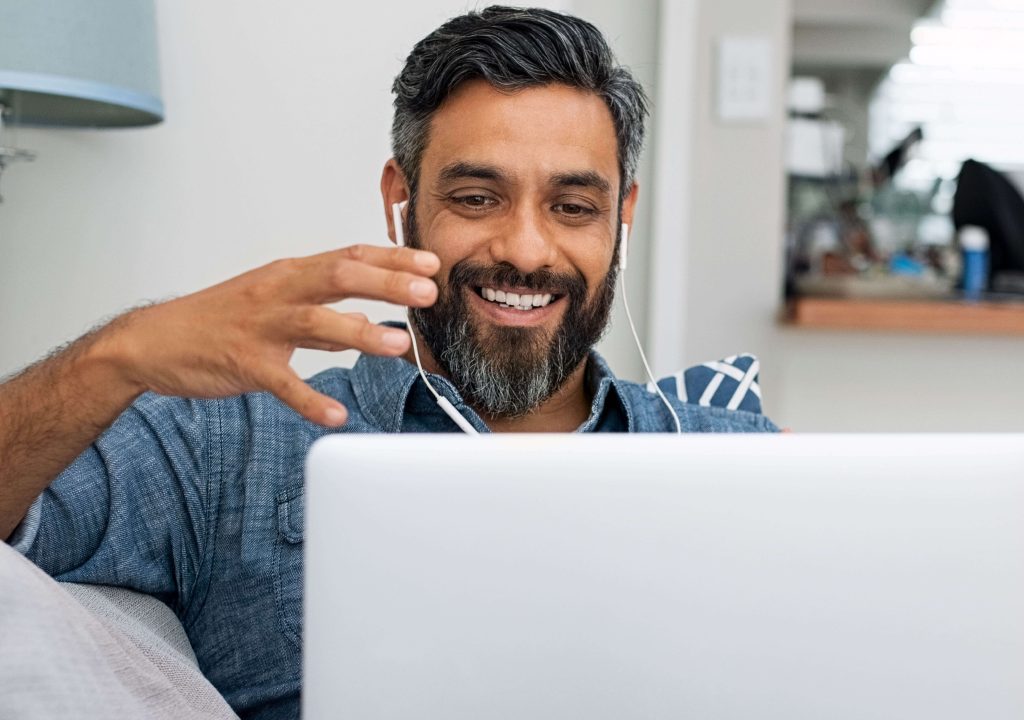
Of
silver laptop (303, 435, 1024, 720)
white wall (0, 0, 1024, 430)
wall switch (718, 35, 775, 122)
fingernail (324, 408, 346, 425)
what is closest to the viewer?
silver laptop (303, 435, 1024, 720)

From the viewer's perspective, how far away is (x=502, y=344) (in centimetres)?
134

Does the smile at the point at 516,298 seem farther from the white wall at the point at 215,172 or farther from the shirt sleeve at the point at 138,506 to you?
the white wall at the point at 215,172

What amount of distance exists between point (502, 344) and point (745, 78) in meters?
1.11

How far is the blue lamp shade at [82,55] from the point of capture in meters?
1.42

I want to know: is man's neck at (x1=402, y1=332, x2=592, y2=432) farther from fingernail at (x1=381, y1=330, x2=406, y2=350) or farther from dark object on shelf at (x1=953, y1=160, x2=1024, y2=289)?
dark object on shelf at (x1=953, y1=160, x2=1024, y2=289)

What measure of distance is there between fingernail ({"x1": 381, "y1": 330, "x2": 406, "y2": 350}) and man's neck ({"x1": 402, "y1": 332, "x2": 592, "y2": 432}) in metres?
0.53

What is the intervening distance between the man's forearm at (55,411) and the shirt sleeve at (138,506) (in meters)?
0.05

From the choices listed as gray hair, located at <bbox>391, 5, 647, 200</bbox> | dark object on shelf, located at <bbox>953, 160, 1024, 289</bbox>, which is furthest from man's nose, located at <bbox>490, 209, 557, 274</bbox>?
dark object on shelf, located at <bbox>953, 160, 1024, 289</bbox>

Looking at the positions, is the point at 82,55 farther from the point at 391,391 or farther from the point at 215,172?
the point at 391,391

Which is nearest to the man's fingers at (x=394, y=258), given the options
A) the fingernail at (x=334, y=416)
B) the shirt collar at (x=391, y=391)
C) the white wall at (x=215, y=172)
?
the fingernail at (x=334, y=416)

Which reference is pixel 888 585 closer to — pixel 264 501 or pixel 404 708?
pixel 404 708

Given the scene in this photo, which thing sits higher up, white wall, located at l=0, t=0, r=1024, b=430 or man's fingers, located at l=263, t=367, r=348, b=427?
white wall, located at l=0, t=0, r=1024, b=430

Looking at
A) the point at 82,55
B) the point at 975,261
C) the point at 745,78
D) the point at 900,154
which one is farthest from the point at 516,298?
the point at 900,154

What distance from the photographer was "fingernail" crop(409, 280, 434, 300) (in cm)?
84
